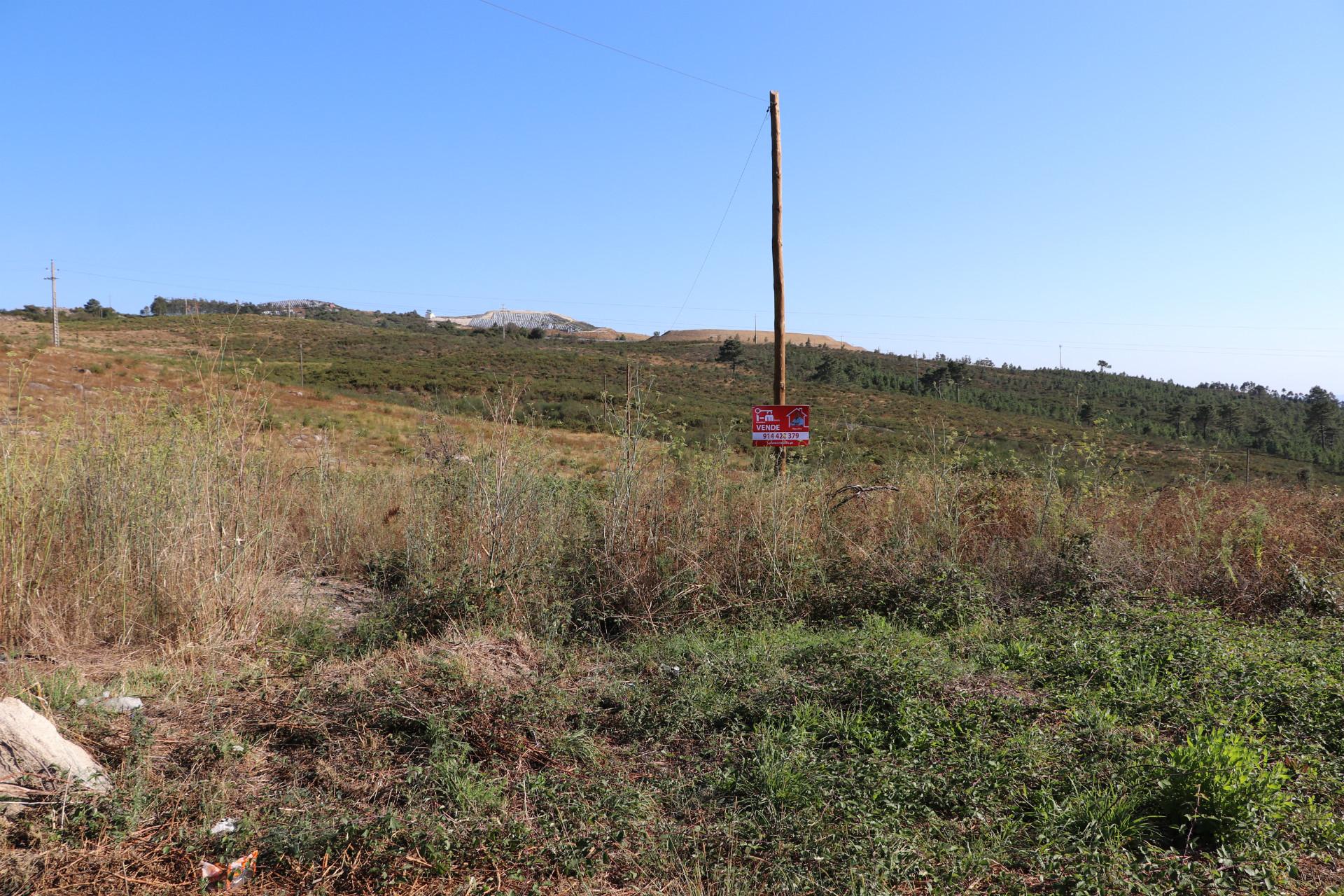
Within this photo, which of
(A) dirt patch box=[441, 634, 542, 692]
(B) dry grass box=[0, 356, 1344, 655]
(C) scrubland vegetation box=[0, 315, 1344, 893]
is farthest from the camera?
(B) dry grass box=[0, 356, 1344, 655]

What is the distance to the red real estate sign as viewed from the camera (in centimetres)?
838

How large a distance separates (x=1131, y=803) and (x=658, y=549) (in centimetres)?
378

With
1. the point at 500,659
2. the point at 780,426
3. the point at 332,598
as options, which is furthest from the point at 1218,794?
the point at 332,598

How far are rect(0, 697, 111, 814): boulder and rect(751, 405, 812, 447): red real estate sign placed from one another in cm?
627

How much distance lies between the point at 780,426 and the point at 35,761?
264 inches

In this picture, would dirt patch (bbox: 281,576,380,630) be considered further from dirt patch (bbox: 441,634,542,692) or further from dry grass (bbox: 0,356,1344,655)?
dirt patch (bbox: 441,634,542,692)

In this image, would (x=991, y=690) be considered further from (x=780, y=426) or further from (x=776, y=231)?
(x=776, y=231)

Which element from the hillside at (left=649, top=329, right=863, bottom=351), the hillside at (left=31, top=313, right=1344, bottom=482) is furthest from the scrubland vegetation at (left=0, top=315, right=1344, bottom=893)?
the hillside at (left=649, top=329, right=863, bottom=351)

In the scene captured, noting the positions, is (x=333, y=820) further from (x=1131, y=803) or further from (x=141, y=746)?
(x=1131, y=803)

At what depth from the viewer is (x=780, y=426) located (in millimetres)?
8438

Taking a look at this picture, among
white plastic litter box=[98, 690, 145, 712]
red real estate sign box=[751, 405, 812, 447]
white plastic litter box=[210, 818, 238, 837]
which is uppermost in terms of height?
red real estate sign box=[751, 405, 812, 447]

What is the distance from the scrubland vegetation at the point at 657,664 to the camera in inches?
114

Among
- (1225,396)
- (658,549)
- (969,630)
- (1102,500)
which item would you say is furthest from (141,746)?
(1225,396)

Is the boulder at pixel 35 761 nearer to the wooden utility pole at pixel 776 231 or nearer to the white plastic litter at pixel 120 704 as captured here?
the white plastic litter at pixel 120 704
